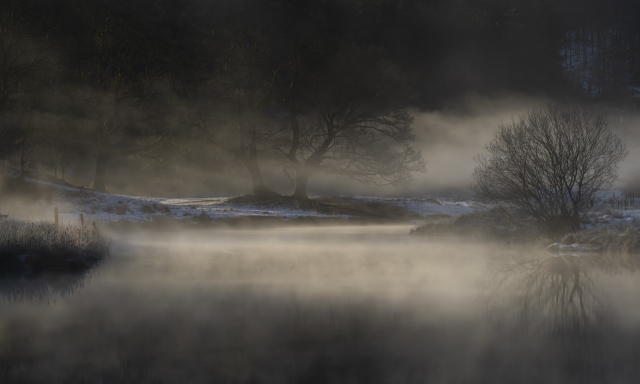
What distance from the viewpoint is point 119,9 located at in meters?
40.5

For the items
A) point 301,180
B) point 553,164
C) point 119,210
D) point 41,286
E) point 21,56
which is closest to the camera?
point 41,286

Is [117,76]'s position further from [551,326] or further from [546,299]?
[551,326]

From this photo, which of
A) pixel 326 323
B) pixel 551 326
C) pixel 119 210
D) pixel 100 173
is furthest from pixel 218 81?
pixel 551 326

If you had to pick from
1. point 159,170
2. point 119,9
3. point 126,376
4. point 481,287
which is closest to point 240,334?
point 126,376

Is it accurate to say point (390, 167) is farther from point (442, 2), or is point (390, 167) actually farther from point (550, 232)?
point (550, 232)

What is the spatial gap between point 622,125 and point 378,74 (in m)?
58.0

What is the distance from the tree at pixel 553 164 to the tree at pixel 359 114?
69.0 feet

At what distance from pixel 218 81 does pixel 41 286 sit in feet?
105

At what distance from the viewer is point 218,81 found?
4234 centimetres

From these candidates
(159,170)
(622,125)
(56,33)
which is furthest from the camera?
(622,125)

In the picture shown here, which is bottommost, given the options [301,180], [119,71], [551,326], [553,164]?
[551,326]

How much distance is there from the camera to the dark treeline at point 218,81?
38.2 meters

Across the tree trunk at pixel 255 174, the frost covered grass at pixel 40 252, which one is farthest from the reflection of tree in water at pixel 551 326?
the tree trunk at pixel 255 174

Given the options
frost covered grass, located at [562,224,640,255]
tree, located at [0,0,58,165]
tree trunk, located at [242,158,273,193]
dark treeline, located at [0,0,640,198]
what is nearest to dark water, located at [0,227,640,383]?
frost covered grass, located at [562,224,640,255]
